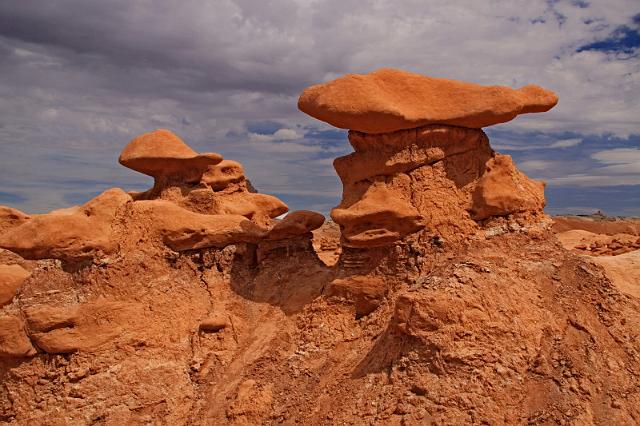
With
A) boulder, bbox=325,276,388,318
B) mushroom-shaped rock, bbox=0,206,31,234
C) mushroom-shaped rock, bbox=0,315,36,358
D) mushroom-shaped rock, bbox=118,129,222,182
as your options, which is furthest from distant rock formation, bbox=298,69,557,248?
mushroom-shaped rock, bbox=0,206,31,234

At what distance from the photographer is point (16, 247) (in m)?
10.1

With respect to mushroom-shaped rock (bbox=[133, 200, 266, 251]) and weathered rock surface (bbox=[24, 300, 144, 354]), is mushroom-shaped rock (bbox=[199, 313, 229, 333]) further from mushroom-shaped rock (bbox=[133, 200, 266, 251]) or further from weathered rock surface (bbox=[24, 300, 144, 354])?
mushroom-shaped rock (bbox=[133, 200, 266, 251])

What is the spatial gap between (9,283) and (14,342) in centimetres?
117

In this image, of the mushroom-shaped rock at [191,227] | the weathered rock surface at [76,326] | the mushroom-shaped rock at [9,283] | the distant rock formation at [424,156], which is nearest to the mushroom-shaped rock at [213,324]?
the weathered rock surface at [76,326]

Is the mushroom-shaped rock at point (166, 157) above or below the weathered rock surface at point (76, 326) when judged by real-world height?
above

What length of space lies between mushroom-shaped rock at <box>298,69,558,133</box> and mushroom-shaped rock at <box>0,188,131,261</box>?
4.21 m

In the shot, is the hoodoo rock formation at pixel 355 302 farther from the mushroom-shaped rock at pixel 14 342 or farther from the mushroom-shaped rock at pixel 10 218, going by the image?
the mushroom-shaped rock at pixel 10 218

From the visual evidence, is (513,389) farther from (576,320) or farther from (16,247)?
(16,247)

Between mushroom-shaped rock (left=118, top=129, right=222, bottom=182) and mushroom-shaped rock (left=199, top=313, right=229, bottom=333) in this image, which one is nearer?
mushroom-shaped rock (left=199, top=313, right=229, bottom=333)

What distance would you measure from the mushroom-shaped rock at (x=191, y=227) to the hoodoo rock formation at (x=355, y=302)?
30mm

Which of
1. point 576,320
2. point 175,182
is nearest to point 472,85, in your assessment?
point 576,320

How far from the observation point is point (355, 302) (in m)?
9.64

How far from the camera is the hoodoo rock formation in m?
7.43

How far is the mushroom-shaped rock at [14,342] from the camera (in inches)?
368
